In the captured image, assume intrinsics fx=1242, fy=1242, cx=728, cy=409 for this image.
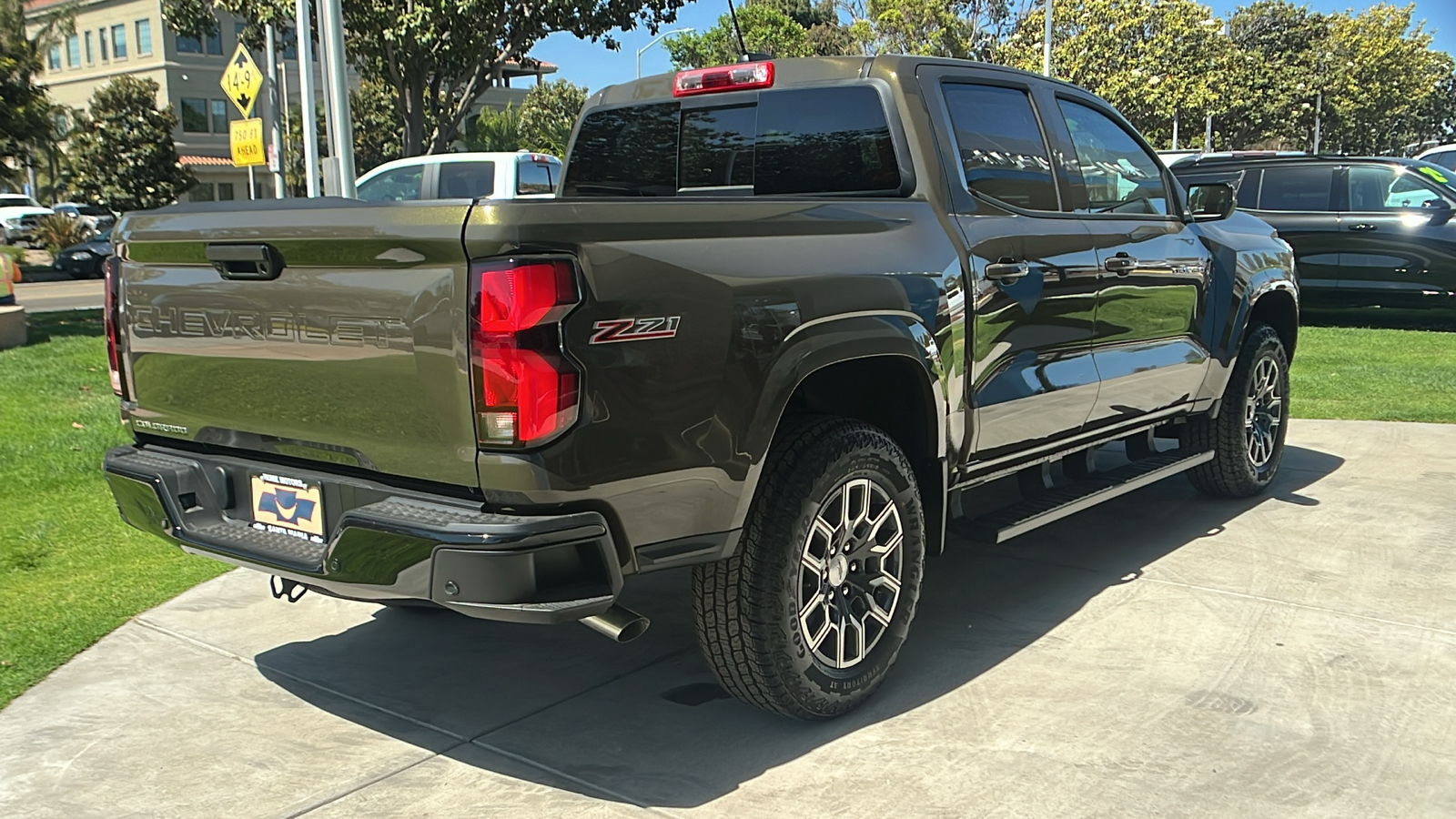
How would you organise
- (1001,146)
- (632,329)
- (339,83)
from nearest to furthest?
(632,329), (1001,146), (339,83)

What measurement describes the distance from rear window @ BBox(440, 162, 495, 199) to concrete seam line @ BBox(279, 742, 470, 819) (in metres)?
10.6

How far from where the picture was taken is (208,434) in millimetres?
3516

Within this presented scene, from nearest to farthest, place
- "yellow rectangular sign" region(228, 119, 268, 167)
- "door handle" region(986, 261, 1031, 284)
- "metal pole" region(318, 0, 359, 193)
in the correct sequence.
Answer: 1. "door handle" region(986, 261, 1031, 284)
2. "metal pole" region(318, 0, 359, 193)
3. "yellow rectangular sign" region(228, 119, 268, 167)

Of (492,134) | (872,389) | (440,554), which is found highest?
(492,134)

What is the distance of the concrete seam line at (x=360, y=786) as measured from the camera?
316cm

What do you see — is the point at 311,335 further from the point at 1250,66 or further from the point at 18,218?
the point at 1250,66

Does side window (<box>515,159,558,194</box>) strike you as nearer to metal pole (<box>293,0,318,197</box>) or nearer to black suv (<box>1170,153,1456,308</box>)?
metal pole (<box>293,0,318,197</box>)

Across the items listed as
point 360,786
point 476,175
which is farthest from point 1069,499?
point 476,175

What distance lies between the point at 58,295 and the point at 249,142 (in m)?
11.4

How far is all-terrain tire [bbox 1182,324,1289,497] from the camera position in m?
5.98

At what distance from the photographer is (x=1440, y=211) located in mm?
12453

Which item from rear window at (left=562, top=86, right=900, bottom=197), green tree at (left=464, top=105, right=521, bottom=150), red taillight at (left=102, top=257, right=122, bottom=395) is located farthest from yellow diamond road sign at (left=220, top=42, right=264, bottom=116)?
green tree at (left=464, top=105, right=521, bottom=150)

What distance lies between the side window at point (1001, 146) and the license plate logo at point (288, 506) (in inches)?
94.2

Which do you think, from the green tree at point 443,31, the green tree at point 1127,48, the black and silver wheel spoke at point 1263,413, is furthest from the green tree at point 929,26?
the black and silver wheel spoke at point 1263,413
